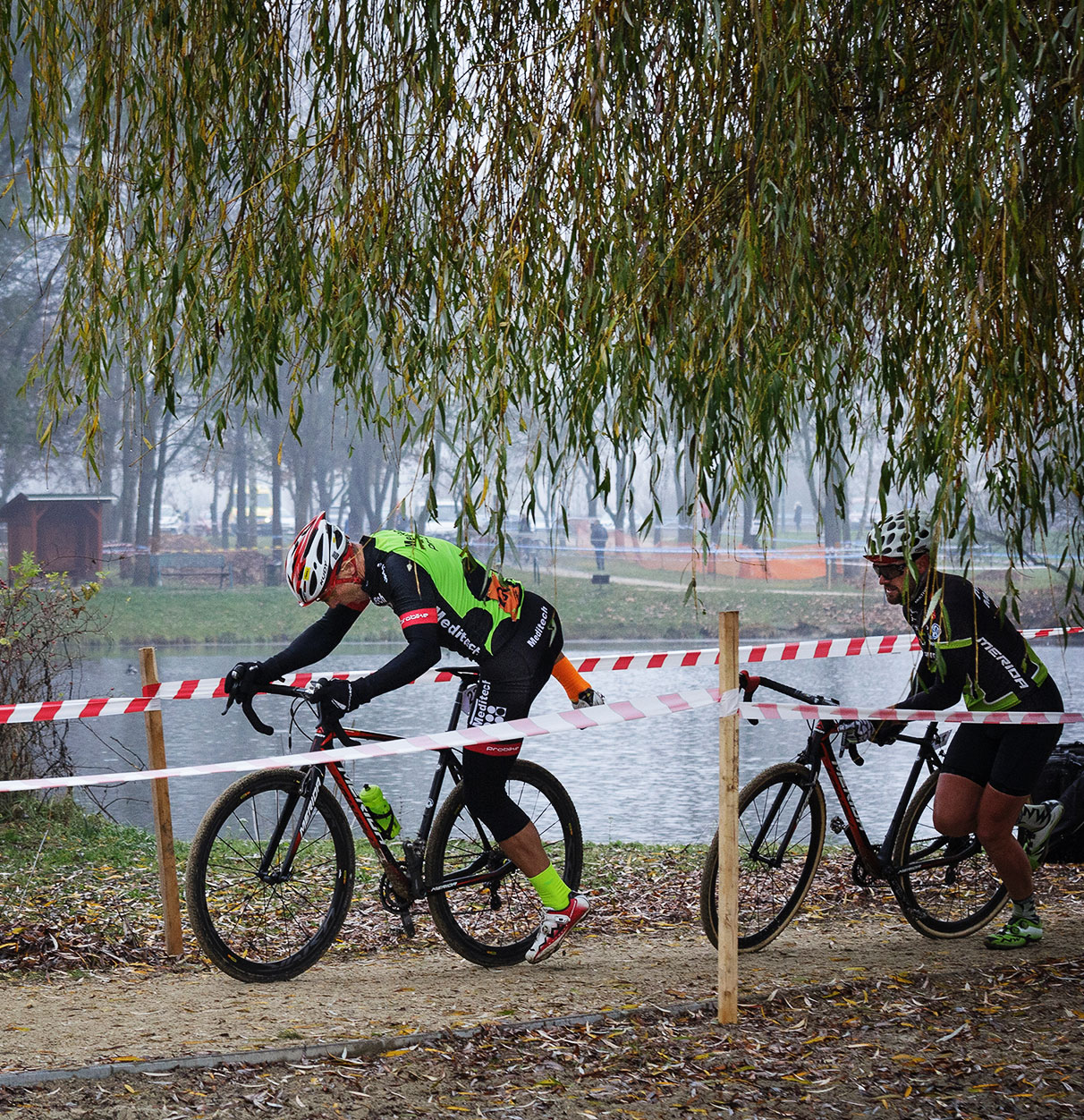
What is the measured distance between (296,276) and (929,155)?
7.25 ft

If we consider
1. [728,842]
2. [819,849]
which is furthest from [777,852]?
[728,842]

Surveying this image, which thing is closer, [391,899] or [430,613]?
[430,613]

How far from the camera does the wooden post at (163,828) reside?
546 centimetres

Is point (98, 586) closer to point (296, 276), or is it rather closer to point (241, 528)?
point (296, 276)

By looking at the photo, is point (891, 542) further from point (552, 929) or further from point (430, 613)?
point (552, 929)

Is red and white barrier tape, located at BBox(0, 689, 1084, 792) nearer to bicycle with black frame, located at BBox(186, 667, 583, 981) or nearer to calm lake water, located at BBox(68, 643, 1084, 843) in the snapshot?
bicycle with black frame, located at BBox(186, 667, 583, 981)

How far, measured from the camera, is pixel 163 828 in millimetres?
5574

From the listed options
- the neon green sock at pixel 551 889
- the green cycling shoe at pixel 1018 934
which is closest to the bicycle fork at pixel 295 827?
Answer: the neon green sock at pixel 551 889

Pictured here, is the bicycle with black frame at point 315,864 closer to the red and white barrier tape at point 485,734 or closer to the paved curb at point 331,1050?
the red and white barrier tape at point 485,734

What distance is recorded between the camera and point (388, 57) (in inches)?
179

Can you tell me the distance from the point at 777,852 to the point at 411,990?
5.72ft

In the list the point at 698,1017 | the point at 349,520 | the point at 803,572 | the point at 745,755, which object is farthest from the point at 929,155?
the point at 349,520

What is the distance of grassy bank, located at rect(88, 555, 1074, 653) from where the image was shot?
2980 centimetres

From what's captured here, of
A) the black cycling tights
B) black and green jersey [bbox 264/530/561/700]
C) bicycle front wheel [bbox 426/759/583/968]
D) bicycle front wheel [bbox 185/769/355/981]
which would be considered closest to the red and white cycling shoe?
bicycle front wheel [bbox 426/759/583/968]
